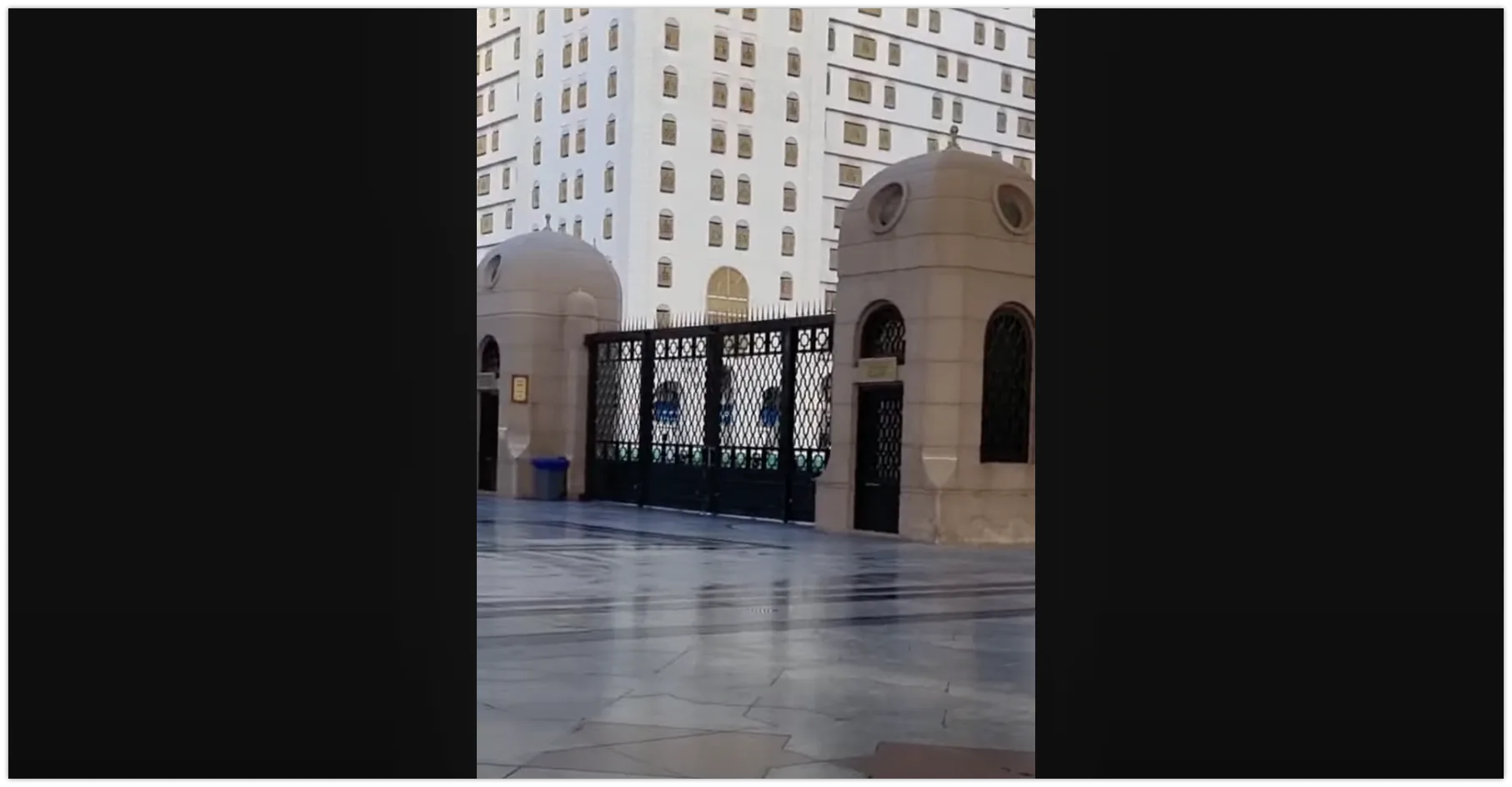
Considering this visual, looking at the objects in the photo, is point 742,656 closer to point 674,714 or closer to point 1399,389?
point 674,714

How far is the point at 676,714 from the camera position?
625 cm

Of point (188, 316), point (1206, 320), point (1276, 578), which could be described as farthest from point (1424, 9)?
point (188, 316)

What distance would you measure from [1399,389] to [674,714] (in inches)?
148

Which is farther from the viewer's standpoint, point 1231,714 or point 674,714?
point 674,714

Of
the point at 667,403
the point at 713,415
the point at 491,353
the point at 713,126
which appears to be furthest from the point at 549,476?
the point at 713,126

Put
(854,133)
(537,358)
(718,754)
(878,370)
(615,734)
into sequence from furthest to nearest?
(854,133) → (537,358) → (878,370) → (615,734) → (718,754)

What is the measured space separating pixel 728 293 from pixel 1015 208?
42.9 m

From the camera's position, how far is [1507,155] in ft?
10.1

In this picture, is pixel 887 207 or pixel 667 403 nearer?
pixel 887 207

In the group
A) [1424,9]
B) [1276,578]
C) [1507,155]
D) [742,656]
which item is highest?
[1424,9]

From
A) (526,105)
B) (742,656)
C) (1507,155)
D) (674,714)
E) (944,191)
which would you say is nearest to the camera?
(1507,155)

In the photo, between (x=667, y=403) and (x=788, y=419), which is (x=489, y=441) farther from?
(x=788, y=419)

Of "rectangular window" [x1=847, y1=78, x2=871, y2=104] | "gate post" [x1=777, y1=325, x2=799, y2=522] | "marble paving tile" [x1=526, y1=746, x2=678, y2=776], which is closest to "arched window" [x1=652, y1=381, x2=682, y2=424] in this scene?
"gate post" [x1=777, y1=325, x2=799, y2=522]

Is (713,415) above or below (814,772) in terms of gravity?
above
